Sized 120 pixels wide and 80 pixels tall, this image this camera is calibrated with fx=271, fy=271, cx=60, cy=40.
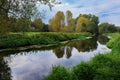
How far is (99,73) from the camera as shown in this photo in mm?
13023

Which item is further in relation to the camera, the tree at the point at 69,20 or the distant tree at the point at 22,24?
the tree at the point at 69,20

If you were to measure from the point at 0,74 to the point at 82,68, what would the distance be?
949 centimetres

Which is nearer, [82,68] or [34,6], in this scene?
[82,68]

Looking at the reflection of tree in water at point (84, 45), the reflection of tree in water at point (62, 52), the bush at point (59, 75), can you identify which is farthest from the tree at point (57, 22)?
the bush at point (59, 75)

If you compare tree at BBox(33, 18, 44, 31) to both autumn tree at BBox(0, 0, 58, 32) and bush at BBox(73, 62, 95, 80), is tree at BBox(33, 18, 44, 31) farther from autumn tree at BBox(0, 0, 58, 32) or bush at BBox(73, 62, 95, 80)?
bush at BBox(73, 62, 95, 80)

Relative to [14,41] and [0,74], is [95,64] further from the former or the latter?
[14,41]

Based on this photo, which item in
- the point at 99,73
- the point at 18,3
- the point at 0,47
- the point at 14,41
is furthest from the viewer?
the point at 14,41

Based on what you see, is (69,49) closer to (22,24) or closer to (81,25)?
(22,24)

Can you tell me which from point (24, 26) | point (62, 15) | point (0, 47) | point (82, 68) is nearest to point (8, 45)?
point (0, 47)

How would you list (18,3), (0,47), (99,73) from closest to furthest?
(99,73) < (18,3) < (0,47)

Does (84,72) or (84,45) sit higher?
(84,72)

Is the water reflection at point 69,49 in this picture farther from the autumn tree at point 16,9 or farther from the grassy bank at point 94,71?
the grassy bank at point 94,71

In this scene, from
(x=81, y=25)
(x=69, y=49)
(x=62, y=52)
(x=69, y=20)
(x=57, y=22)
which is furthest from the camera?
(x=81, y=25)

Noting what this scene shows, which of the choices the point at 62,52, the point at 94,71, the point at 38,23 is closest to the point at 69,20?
the point at 62,52
